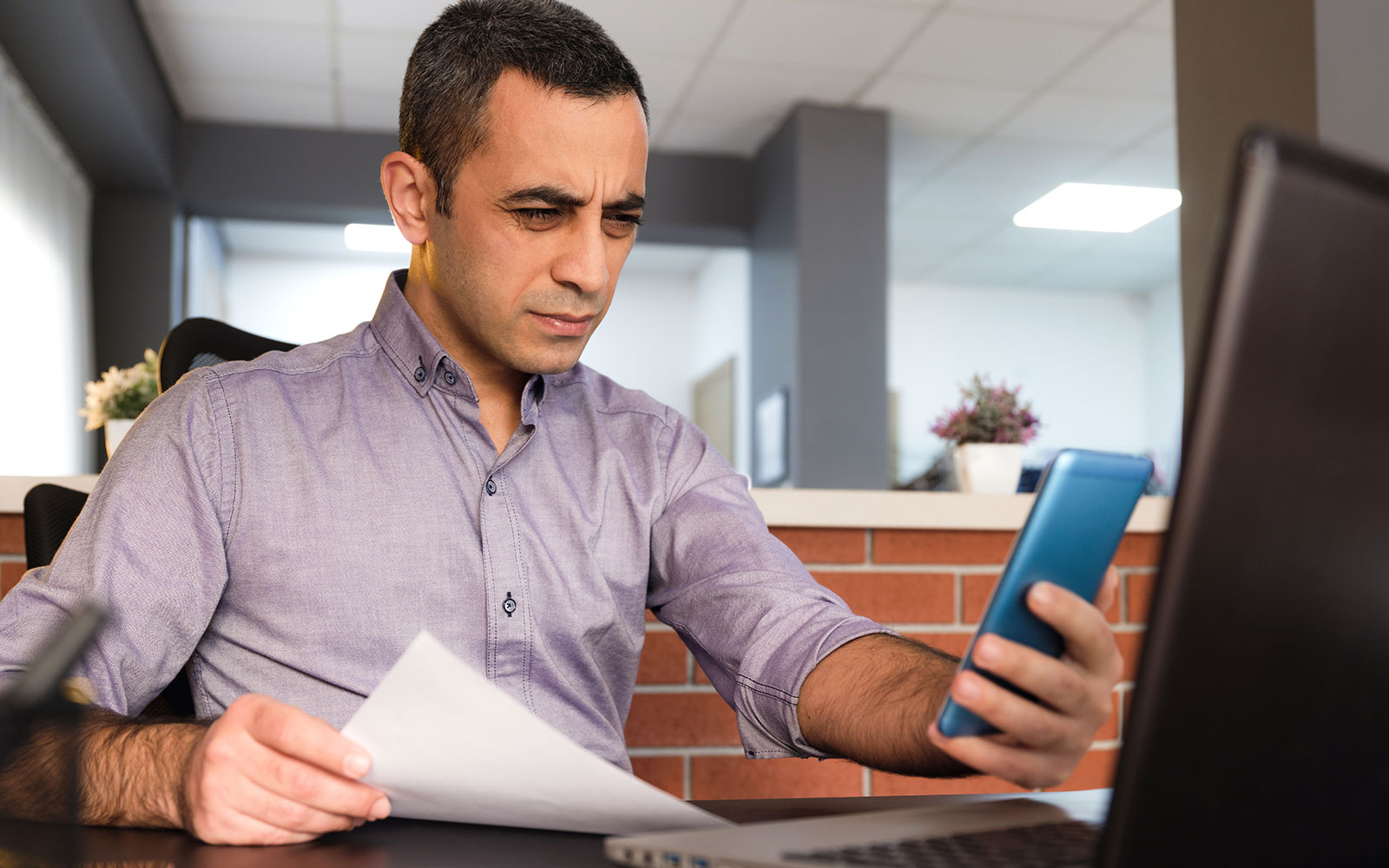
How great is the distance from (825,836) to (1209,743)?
0.23m

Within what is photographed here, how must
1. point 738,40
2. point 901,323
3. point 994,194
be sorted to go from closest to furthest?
point 738,40, point 994,194, point 901,323

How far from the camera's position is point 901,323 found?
701cm

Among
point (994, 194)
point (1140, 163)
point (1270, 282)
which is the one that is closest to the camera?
point (1270, 282)

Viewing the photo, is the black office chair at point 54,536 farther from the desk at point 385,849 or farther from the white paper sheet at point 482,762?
the white paper sheet at point 482,762

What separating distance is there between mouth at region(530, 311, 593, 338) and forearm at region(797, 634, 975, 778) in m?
0.39

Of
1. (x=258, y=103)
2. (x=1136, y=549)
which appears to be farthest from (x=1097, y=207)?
(x=1136, y=549)

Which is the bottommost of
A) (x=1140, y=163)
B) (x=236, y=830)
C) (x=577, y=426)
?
(x=236, y=830)

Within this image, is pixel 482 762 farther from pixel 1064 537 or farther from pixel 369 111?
pixel 369 111

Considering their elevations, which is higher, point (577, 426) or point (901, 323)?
point (901, 323)

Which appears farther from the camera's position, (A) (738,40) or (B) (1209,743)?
(A) (738,40)

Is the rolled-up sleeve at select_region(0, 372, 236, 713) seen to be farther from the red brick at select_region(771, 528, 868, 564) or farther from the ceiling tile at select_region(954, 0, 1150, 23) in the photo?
the ceiling tile at select_region(954, 0, 1150, 23)

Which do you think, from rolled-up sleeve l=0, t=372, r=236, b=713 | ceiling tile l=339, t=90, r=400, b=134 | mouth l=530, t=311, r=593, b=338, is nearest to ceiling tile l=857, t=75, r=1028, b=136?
ceiling tile l=339, t=90, r=400, b=134

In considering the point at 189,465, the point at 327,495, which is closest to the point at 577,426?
the point at 327,495

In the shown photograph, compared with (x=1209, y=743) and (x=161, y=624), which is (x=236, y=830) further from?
(x=1209, y=743)
